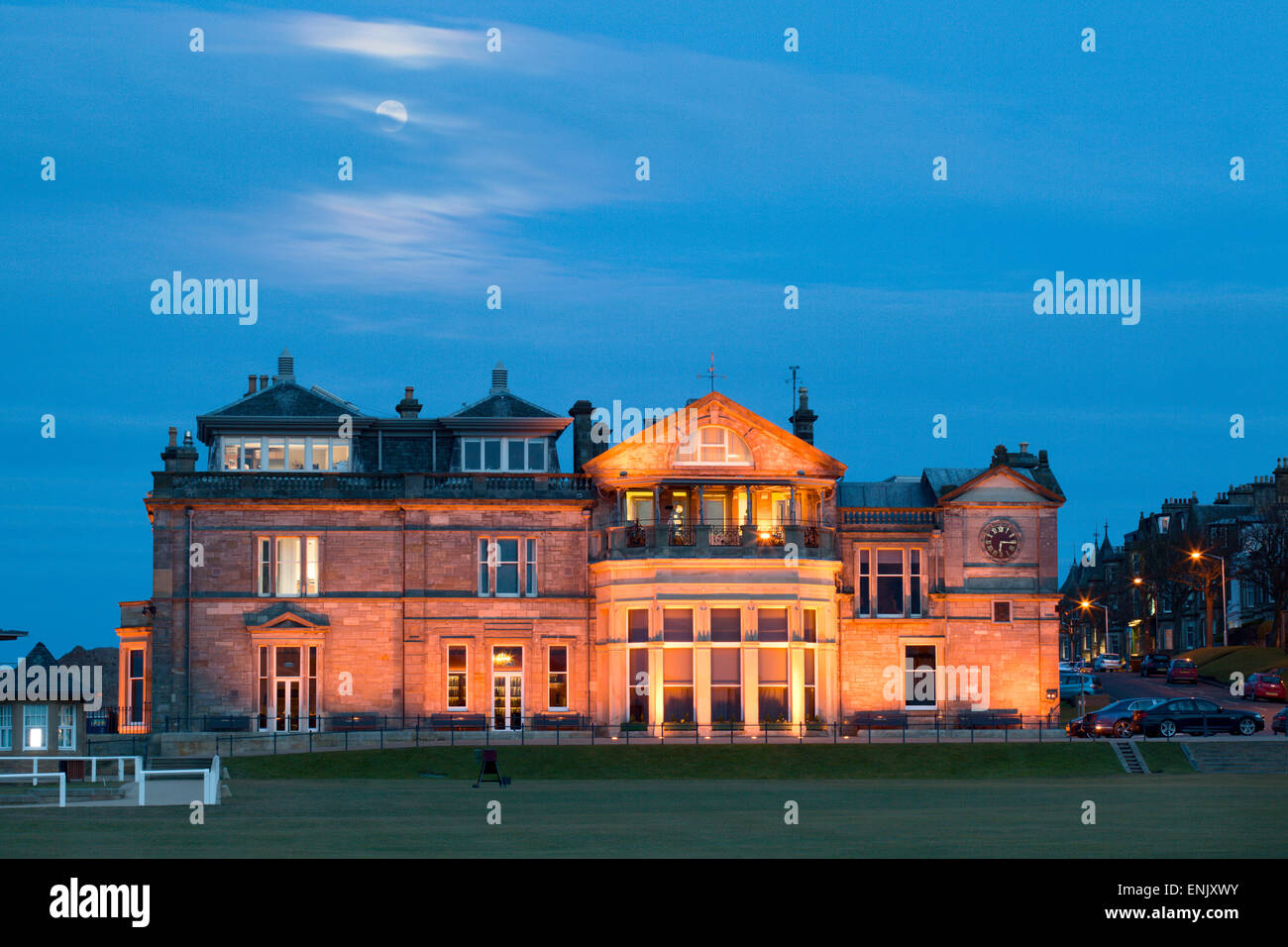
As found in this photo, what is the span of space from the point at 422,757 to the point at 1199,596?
93.2 m

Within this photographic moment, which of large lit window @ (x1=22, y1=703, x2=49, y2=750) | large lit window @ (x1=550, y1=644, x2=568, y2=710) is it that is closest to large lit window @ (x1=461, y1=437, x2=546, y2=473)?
large lit window @ (x1=550, y1=644, x2=568, y2=710)

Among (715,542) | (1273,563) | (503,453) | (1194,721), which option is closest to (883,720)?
(715,542)

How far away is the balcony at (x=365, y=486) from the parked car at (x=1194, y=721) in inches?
771

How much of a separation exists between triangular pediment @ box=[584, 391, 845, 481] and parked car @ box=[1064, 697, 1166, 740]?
11920 mm

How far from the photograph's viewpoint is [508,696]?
6347 centimetres

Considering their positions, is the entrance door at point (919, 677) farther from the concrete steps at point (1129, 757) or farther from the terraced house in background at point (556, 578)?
the concrete steps at point (1129, 757)

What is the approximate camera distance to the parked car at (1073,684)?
244 feet

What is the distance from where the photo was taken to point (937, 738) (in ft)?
194

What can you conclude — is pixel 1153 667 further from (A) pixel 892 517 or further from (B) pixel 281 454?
(B) pixel 281 454

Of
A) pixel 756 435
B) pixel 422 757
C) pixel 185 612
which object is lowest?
pixel 422 757

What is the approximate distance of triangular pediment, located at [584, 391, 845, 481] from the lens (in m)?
62.7
